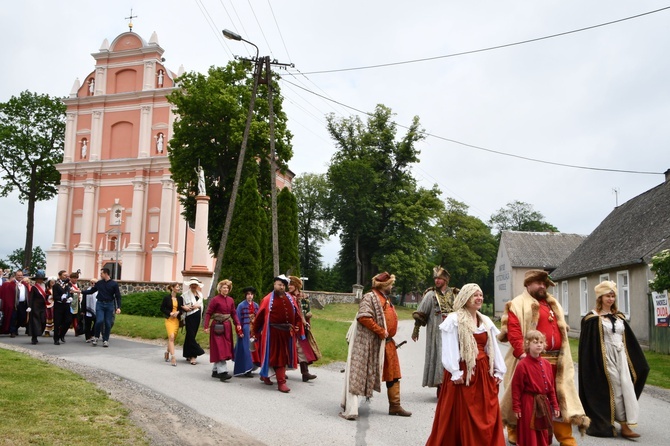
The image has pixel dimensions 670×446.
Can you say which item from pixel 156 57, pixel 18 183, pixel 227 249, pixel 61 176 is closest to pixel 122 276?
pixel 61 176

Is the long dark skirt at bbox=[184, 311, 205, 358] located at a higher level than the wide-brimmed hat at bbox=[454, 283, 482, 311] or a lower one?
lower

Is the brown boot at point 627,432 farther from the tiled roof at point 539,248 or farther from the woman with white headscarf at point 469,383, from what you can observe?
the tiled roof at point 539,248

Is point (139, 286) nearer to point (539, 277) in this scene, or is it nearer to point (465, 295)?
point (539, 277)

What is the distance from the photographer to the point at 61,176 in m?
48.3

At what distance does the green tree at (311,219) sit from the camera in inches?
2591

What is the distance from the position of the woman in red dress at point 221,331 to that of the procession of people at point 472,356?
0.02 meters

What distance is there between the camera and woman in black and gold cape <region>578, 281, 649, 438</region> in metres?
7.34

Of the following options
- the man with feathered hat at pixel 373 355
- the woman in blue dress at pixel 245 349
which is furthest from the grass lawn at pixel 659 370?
the woman in blue dress at pixel 245 349

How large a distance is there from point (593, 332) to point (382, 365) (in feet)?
8.94

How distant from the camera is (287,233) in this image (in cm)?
2933

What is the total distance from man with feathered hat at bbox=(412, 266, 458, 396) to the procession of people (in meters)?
0.02

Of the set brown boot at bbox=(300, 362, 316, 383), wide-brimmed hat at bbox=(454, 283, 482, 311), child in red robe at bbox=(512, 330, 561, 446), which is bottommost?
brown boot at bbox=(300, 362, 316, 383)

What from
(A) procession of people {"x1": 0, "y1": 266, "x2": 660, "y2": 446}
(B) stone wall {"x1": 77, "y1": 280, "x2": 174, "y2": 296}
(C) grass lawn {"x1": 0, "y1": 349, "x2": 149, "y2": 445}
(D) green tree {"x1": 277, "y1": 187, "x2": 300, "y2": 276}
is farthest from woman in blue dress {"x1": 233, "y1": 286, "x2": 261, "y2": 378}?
(B) stone wall {"x1": 77, "y1": 280, "x2": 174, "y2": 296}

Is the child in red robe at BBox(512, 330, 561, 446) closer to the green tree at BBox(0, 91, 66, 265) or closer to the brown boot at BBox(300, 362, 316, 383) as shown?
the brown boot at BBox(300, 362, 316, 383)
